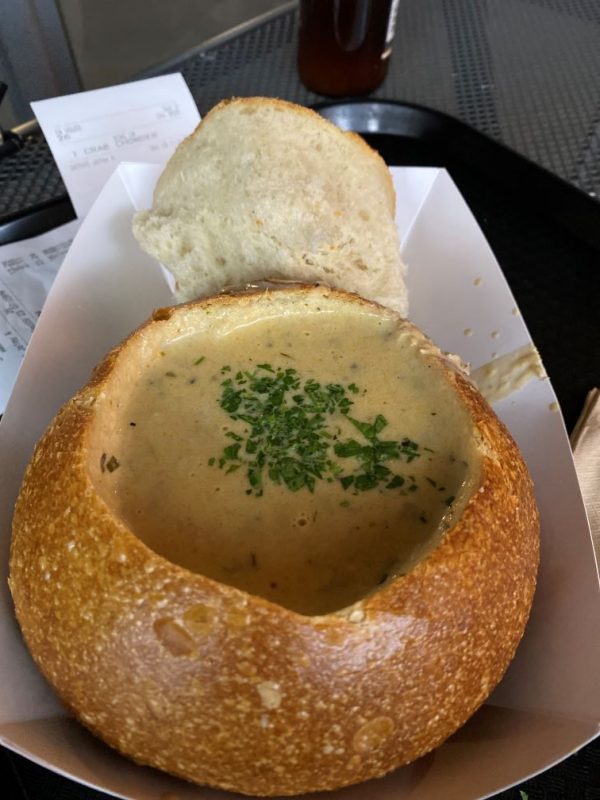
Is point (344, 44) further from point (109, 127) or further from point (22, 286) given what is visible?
point (22, 286)

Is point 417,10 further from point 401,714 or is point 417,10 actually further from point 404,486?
point 401,714

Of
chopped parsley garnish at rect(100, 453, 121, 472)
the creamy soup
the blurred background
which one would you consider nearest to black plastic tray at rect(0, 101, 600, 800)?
the creamy soup

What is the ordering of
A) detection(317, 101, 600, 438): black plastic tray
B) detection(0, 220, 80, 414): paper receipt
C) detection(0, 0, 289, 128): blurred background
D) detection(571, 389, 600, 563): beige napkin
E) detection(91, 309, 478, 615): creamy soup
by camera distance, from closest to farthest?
detection(91, 309, 478, 615): creamy soup → detection(571, 389, 600, 563): beige napkin → detection(0, 220, 80, 414): paper receipt → detection(317, 101, 600, 438): black plastic tray → detection(0, 0, 289, 128): blurred background

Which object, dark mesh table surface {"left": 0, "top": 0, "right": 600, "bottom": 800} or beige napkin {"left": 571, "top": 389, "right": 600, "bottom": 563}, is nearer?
beige napkin {"left": 571, "top": 389, "right": 600, "bottom": 563}

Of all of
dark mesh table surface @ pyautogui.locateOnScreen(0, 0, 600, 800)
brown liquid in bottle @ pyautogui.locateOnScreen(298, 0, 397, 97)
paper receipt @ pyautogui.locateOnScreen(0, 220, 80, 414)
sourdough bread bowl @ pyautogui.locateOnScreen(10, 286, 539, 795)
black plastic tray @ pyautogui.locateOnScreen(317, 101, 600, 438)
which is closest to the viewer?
sourdough bread bowl @ pyautogui.locateOnScreen(10, 286, 539, 795)

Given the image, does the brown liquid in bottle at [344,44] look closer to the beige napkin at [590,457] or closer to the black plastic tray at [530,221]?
the black plastic tray at [530,221]

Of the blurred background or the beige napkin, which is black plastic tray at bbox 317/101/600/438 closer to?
the beige napkin

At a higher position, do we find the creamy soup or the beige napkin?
the creamy soup

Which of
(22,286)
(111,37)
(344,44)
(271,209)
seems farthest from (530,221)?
(111,37)
